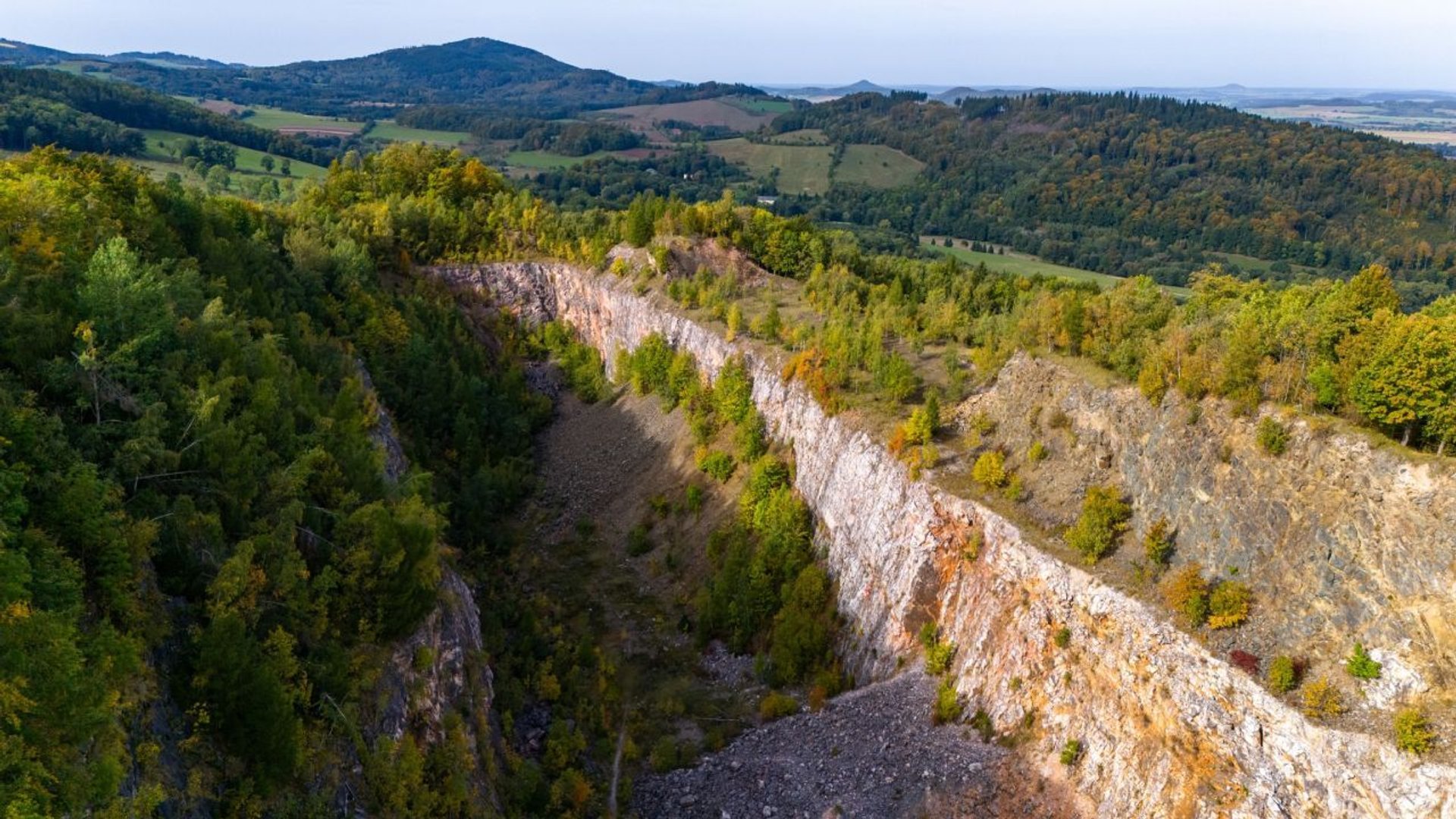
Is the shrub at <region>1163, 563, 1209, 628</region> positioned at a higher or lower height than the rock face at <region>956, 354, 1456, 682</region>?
lower

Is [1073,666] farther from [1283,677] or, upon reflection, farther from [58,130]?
[58,130]

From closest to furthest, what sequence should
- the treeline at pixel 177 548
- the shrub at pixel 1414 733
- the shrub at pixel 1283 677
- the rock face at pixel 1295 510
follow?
the treeline at pixel 177 548 → the shrub at pixel 1414 733 → the rock face at pixel 1295 510 → the shrub at pixel 1283 677

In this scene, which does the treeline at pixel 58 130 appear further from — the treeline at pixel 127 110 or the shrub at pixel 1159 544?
the shrub at pixel 1159 544

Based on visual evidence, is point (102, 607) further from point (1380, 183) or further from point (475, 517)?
point (1380, 183)

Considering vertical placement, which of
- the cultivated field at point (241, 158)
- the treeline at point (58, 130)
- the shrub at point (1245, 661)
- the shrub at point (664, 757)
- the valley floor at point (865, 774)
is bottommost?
the shrub at point (664, 757)

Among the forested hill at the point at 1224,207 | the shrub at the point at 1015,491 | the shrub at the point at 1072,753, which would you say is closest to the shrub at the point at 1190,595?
the shrub at the point at 1072,753

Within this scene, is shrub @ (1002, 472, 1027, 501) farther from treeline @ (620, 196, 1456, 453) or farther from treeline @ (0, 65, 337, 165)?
treeline @ (0, 65, 337, 165)

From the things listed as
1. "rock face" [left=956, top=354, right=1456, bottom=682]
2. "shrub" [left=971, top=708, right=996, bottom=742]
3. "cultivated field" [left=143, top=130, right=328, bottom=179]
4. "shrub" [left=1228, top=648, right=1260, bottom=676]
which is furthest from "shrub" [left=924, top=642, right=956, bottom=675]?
"cultivated field" [left=143, top=130, right=328, bottom=179]

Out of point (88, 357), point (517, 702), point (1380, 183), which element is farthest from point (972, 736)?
point (1380, 183)
